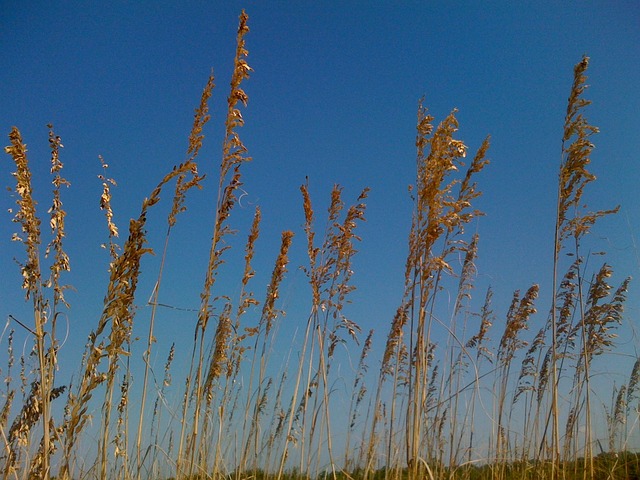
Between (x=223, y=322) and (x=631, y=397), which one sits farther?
(x=631, y=397)

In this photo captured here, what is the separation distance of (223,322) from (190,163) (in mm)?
1461

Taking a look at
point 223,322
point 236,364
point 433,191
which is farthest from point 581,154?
point 236,364

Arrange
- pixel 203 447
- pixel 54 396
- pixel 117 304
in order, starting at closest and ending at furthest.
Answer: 1. pixel 117 304
2. pixel 54 396
3. pixel 203 447

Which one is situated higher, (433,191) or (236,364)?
(433,191)

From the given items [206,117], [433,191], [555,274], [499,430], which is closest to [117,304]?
[206,117]

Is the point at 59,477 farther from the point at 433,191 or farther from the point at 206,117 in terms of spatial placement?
the point at 433,191

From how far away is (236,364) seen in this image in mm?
4215

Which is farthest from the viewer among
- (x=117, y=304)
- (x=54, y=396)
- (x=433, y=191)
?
(x=433, y=191)

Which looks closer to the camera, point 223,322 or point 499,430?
point 223,322

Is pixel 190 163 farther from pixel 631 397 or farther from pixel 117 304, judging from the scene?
pixel 631 397

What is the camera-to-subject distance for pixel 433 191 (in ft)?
9.02

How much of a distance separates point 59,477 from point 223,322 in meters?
1.51

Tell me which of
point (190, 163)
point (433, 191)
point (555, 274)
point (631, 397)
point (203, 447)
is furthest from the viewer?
point (631, 397)

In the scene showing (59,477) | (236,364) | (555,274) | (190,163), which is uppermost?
(190,163)
